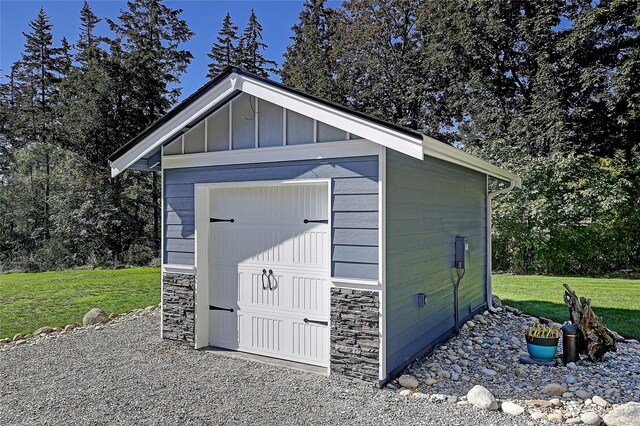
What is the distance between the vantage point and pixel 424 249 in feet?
16.0

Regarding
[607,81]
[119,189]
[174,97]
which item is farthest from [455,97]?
[119,189]

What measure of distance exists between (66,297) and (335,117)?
6990 millimetres

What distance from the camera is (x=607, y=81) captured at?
12.5 meters

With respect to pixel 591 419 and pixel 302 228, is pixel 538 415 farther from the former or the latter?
pixel 302 228

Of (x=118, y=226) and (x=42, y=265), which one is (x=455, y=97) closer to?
(x=118, y=226)

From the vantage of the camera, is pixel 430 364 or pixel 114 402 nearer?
pixel 114 402

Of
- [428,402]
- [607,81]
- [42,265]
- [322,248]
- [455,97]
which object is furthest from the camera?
[455,97]

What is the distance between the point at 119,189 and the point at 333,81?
10205mm

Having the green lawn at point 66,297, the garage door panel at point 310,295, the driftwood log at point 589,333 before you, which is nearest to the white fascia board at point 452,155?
the garage door panel at point 310,295

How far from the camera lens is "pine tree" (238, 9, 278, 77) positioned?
70.4ft

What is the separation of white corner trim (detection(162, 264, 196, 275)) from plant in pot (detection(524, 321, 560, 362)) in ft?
12.9

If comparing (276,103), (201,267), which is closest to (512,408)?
(276,103)

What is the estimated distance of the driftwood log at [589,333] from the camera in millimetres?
4641

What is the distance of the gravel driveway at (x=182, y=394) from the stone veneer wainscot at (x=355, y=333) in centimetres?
14
